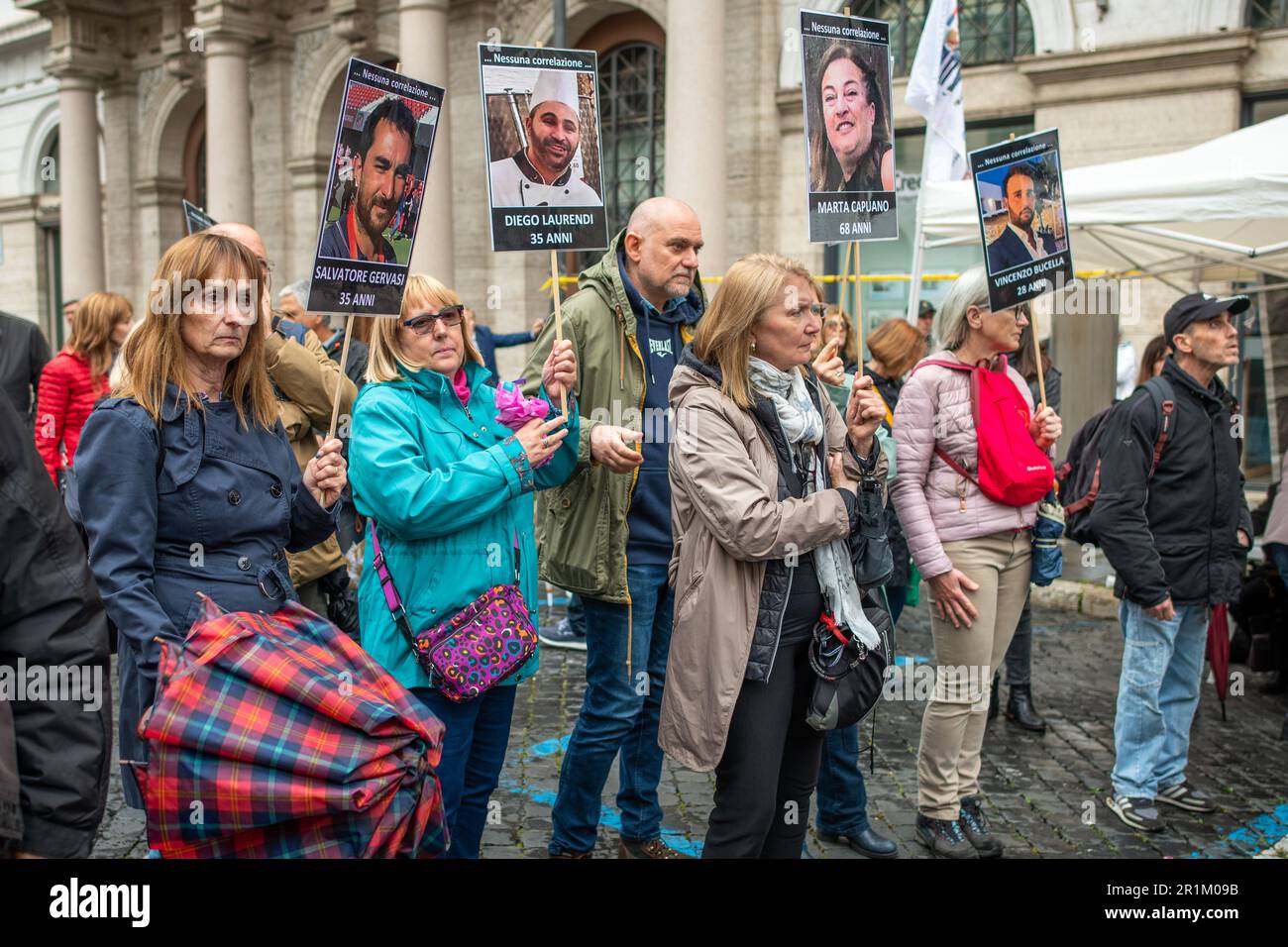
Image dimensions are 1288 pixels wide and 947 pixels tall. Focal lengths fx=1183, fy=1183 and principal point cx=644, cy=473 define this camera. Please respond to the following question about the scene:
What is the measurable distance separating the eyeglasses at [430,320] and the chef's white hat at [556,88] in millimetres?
962

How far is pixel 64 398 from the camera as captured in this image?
7.15 meters

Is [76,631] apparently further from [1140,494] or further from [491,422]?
[1140,494]

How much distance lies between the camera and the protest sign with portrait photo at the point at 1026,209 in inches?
181

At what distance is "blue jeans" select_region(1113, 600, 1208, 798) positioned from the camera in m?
4.88

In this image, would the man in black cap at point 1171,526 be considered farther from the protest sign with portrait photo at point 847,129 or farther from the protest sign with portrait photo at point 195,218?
the protest sign with portrait photo at point 195,218

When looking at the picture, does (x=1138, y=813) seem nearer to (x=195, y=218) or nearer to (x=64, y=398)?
(x=195, y=218)

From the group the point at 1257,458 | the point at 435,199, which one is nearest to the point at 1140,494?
the point at 1257,458

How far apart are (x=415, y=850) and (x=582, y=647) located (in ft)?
16.1

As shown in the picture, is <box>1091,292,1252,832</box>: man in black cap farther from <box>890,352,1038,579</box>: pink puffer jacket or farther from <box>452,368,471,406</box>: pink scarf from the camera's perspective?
<box>452,368,471,406</box>: pink scarf

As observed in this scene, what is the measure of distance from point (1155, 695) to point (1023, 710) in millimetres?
1288

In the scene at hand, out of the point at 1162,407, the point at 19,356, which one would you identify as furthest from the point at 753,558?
the point at 19,356

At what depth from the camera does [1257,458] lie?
11867 millimetres

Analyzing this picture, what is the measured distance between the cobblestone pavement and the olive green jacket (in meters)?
1.13

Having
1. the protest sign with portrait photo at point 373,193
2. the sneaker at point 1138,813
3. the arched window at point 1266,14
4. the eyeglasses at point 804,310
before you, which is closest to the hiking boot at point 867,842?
the sneaker at point 1138,813
